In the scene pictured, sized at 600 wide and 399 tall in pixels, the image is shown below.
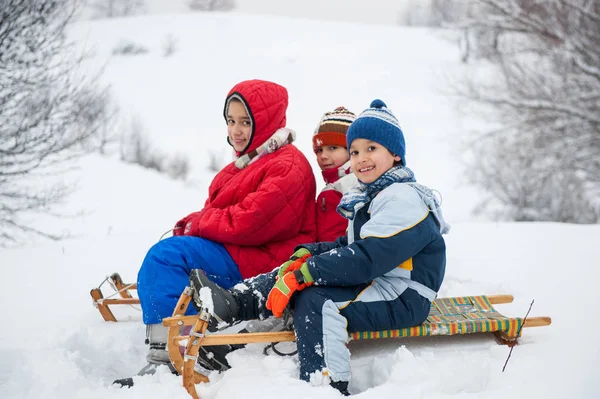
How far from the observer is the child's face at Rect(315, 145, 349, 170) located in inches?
134

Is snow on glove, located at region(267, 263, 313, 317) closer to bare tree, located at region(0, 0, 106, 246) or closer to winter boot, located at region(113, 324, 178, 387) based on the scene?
winter boot, located at region(113, 324, 178, 387)

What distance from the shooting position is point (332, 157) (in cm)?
341

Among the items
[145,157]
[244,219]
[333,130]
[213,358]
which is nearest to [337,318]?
[213,358]

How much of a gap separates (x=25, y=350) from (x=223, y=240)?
3.99 feet

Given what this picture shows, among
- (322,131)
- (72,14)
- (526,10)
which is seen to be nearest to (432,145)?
(526,10)

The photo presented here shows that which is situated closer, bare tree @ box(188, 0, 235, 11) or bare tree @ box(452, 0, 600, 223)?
bare tree @ box(452, 0, 600, 223)

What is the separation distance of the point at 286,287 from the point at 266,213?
0.57m

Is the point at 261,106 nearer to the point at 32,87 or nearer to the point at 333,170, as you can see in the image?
the point at 333,170

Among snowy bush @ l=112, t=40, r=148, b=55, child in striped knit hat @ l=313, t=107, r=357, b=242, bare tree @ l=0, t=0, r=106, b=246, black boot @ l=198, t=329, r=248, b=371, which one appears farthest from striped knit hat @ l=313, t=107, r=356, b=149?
A: snowy bush @ l=112, t=40, r=148, b=55

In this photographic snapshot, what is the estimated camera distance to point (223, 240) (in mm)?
2896

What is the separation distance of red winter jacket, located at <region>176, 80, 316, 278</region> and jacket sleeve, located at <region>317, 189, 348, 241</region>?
57 mm

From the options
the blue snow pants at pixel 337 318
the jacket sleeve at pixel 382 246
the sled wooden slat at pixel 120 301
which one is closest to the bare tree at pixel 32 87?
the sled wooden slat at pixel 120 301

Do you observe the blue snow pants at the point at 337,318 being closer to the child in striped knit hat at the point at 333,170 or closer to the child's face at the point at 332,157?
the child in striped knit hat at the point at 333,170

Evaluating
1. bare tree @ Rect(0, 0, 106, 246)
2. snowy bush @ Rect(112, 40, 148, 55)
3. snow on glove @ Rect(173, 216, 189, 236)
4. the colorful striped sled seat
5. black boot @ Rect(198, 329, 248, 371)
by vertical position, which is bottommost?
black boot @ Rect(198, 329, 248, 371)
